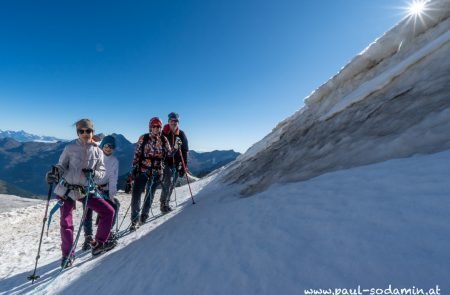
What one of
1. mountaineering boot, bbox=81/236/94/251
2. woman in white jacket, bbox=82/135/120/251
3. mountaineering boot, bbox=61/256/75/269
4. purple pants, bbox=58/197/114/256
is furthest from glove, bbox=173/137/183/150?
mountaineering boot, bbox=61/256/75/269

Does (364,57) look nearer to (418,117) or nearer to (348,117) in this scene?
(348,117)

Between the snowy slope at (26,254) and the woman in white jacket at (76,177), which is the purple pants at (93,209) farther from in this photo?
the snowy slope at (26,254)

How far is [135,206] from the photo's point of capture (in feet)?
27.7

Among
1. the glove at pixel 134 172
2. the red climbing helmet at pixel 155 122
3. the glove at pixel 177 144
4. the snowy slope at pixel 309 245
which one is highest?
the red climbing helmet at pixel 155 122

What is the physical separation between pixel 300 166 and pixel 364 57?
919cm

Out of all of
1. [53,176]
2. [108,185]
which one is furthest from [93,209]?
[108,185]

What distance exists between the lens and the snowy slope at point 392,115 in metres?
5.39

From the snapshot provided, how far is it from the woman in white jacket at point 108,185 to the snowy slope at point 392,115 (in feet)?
12.0

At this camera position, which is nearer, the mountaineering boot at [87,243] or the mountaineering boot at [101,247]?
the mountaineering boot at [101,247]

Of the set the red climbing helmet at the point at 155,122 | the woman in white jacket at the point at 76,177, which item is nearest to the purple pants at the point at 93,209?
the woman in white jacket at the point at 76,177

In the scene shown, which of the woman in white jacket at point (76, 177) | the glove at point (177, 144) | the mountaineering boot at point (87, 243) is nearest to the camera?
the woman in white jacket at point (76, 177)

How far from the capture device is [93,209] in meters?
6.11

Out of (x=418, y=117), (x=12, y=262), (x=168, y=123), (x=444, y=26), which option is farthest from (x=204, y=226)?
(x=444, y=26)

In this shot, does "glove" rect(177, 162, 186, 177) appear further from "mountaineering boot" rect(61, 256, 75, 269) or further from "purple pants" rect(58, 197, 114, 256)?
"mountaineering boot" rect(61, 256, 75, 269)
